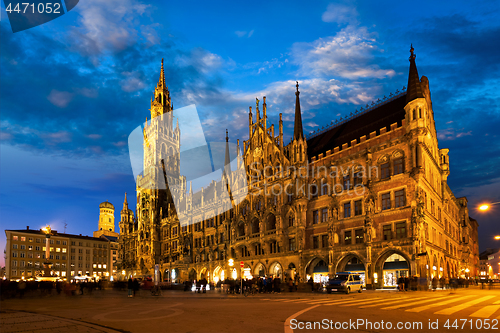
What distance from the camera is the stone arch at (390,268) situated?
3872 centimetres

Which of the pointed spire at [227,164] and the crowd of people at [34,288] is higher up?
the pointed spire at [227,164]

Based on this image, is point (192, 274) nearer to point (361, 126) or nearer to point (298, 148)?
point (298, 148)

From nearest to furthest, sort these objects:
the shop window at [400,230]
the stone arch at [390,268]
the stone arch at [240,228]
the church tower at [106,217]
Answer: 1. the stone arch at [390,268]
2. the shop window at [400,230]
3. the stone arch at [240,228]
4. the church tower at [106,217]

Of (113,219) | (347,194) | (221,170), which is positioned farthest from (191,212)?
(113,219)

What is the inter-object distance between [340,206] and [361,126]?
11.6 meters

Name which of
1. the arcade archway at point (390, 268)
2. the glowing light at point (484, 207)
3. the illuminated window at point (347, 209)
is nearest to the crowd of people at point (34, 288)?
the illuminated window at point (347, 209)

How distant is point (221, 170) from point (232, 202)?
6643mm

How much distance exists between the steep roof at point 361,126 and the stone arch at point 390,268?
14030mm

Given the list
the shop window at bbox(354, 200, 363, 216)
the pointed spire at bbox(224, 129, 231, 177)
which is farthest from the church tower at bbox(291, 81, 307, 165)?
the pointed spire at bbox(224, 129, 231, 177)

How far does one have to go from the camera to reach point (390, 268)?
39781 mm

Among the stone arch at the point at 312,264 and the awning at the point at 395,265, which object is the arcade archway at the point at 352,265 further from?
the stone arch at the point at 312,264

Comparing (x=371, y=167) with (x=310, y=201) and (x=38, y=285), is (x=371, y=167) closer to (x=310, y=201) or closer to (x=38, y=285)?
(x=310, y=201)

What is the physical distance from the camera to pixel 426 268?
37.5 meters

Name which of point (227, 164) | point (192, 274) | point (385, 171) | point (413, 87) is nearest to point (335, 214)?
point (385, 171)
